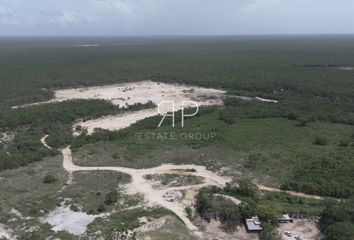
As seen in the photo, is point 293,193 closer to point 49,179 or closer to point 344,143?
point 344,143

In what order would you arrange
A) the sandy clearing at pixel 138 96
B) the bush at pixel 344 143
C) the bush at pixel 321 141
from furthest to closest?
the sandy clearing at pixel 138 96 < the bush at pixel 321 141 < the bush at pixel 344 143

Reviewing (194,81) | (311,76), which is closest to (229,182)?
(194,81)

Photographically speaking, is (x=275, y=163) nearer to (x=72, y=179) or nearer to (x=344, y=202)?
(x=344, y=202)

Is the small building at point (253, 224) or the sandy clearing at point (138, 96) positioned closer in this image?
the small building at point (253, 224)

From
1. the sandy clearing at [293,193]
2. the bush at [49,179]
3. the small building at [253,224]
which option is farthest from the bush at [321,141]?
the bush at [49,179]

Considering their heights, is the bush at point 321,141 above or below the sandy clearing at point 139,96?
above

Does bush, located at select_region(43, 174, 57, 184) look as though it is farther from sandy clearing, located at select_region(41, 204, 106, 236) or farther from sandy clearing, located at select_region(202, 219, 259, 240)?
sandy clearing, located at select_region(202, 219, 259, 240)

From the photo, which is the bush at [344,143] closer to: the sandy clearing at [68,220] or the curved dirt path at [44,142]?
the sandy clearing at [68,220]
